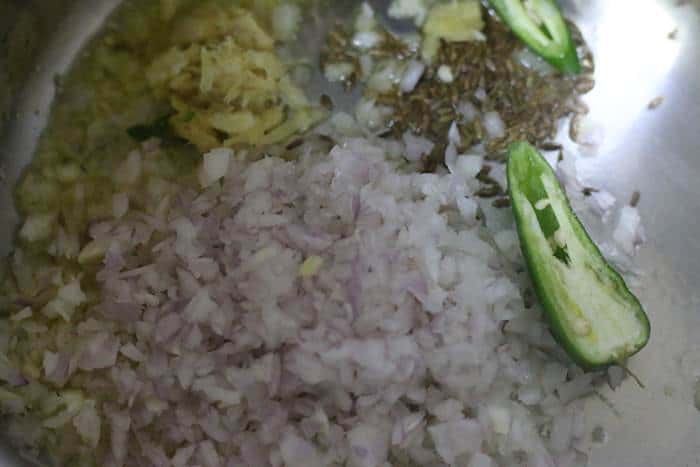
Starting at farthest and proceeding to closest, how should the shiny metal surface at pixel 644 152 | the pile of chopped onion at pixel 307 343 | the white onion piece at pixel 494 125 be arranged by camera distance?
the white onion piece at pixel 494 125 → the shiny metal surface at pixel 644 152 → the pile of chopped onion at pixel 307 343

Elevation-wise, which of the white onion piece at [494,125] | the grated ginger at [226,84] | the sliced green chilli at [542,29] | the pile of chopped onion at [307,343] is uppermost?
the sliced green chilli at [542,29]

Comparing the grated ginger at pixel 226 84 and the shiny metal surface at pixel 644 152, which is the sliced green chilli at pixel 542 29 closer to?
the shiny metal surface at pixel 644 152

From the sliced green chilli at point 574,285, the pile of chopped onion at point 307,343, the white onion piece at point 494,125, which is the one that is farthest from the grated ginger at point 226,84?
the sliced green chilli at point 574,285

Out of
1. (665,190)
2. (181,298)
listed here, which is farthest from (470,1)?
(181,298)

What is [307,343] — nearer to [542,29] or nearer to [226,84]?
[226,84]

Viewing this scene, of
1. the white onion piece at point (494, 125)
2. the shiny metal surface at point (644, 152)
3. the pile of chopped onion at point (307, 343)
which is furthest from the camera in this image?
the white onion piece at point (494, 125)

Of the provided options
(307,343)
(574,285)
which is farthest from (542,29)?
(307,343)

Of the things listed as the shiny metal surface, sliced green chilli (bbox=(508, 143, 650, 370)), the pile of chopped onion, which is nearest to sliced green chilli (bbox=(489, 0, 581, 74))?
the shiny metal surface
